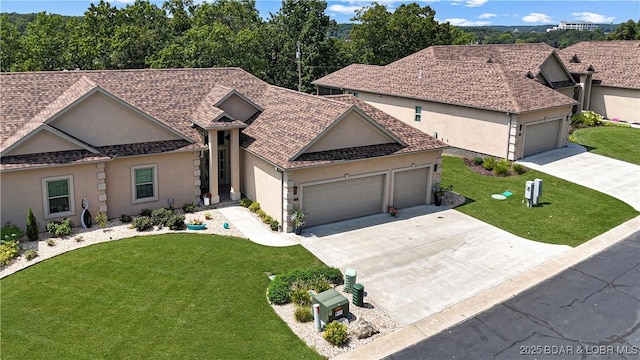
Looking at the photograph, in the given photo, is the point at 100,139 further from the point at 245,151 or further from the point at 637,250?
the point at 637,250

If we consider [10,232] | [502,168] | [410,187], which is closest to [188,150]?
[10,232]

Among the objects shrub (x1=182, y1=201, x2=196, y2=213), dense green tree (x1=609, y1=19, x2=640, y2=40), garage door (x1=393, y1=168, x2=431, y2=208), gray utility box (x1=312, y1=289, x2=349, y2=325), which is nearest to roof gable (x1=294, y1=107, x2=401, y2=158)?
garage door (x1=393, y1=168, x2=431, y2=208)

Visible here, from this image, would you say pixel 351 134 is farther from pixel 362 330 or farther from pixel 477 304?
pixel 362 330

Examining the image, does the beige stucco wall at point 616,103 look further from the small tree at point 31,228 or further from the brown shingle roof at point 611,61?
the small tree at point 31,228

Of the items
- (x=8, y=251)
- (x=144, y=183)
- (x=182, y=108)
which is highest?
(x=182, y=108)

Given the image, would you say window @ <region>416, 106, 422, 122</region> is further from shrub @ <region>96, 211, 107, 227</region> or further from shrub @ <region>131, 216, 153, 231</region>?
shrub @ <region>96, 211, 107, 227</region>

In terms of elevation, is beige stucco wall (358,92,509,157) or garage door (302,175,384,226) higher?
beige stucco wall (358,92,509,157)

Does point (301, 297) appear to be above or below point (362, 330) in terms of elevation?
above
